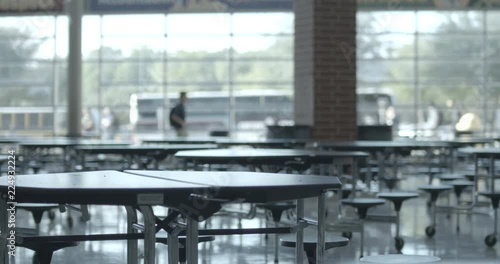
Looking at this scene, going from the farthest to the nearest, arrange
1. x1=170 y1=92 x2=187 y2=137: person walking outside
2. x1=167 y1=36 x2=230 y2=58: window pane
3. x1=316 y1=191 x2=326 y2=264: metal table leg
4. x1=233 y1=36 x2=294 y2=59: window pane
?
x1=167 y1=36 x2=230 y2=58: window pane, x1=233 y1=36 x2=294 y2=59: window pane, x1=170 y1=92 x2=187 y2=137: person walking outside, x1=316 y1=191 x2=326 y2=264: metal table leg

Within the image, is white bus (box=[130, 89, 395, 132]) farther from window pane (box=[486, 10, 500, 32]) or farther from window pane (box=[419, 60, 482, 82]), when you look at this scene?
window pane (box=[486, 10, 500, 32])

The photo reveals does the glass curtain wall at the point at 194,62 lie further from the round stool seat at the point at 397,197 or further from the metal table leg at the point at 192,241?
the metal table leg at the point at 192,241

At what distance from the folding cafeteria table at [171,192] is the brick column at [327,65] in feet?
25.8

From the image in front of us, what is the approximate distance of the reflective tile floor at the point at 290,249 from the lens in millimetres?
6500

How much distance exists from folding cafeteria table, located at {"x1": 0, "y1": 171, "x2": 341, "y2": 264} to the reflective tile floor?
270 centimetres

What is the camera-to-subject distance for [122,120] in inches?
802

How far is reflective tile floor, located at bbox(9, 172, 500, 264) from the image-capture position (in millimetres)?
6500

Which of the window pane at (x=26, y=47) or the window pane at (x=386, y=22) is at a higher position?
the window pane at (x=386, y=22)

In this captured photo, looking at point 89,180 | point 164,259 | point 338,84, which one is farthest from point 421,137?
point 89,180

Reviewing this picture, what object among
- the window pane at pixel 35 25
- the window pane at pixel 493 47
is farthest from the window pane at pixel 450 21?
the window pane at pixel 35 25

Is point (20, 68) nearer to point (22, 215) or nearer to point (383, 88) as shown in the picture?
point (383, 88)

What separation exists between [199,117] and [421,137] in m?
4.74

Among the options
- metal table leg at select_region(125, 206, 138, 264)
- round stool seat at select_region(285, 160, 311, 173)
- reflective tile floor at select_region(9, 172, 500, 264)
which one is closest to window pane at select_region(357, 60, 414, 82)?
reflective tile floor at select_region(9, 172, 500, 264)

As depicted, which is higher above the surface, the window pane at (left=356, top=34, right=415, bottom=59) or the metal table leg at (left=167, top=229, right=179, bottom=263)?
the window pane at (left=356, top=34, right=415, bottom=59)
